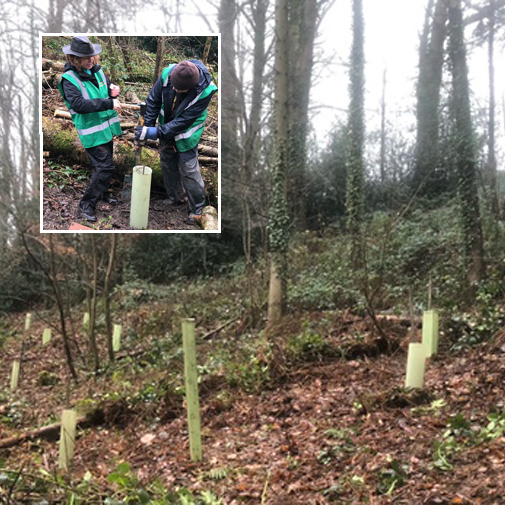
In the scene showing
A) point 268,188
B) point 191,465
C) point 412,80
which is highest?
point 412,80

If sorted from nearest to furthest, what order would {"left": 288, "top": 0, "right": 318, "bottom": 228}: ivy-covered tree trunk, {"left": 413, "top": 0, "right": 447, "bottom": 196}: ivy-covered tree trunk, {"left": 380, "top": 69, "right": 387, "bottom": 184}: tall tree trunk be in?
{"left": 288, "top": 0, "right": 318, "bottom": 228}: ivy-covered tree trunk, {"left": 413, "top": 0, "right": 447, "bottom": 196}: ivy-covered tree trunk, {"left": 380, "top": 69, "right": 387, "bottom": 184}: tall tree trunk

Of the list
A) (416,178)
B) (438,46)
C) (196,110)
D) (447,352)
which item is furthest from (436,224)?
(196,110)

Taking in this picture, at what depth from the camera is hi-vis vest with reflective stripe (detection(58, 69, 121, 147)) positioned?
325 centimetres

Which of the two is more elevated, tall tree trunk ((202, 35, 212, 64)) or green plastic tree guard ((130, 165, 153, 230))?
tall tree trunk ((202, 35, 212, 64))

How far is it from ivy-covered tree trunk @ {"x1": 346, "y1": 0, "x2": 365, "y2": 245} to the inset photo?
1085 cm

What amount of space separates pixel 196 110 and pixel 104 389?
20.8ft

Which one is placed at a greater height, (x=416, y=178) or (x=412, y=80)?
(x=412, y=80)

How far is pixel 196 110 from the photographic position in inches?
132

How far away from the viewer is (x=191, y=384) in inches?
219

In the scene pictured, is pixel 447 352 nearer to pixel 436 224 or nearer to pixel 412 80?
pixel 436 224

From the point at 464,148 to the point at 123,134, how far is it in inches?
362

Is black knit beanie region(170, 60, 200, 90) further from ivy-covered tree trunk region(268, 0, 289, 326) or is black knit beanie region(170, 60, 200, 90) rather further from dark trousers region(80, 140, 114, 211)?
ivy-covered tree trunk region(268, 0, 289, 326)

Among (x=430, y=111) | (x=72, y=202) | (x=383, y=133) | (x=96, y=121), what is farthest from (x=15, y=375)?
(x=430, y=111)

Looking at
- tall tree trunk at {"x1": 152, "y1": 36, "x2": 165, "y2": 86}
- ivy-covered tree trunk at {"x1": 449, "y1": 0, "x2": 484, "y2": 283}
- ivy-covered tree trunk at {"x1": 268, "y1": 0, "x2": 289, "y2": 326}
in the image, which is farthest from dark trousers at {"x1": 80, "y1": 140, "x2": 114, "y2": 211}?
ivy-covered tree trunk at {"x1": 449, "y1": 0, "x2": 484, "y2": 283}
